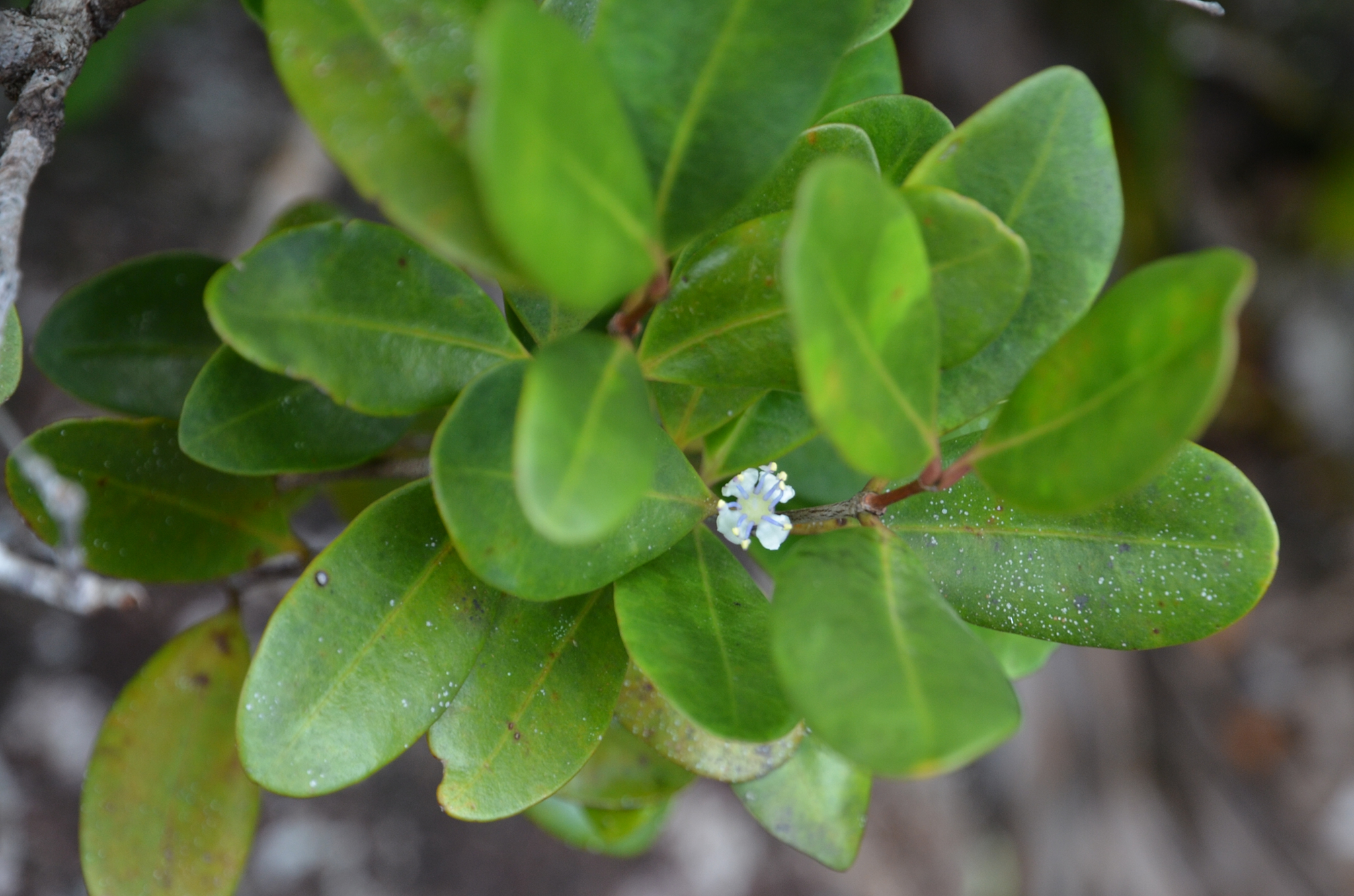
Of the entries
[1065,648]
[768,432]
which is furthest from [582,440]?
[1065,648]

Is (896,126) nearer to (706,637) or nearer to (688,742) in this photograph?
(706,637)

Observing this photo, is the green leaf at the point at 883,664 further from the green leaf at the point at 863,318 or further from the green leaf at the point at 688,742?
the green leaf at the point at 688,742

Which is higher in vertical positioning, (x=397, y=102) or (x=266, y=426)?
(x=397, y=102)

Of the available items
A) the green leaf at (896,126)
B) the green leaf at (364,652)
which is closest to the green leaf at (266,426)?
the green leaf at (364,652)

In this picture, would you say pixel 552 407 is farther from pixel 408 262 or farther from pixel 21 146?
pixel 21 146

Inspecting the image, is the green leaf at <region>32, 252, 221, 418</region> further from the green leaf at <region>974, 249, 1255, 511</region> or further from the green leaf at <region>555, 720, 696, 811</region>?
the green leaf at <region>974, 249, 1255, 511</region>

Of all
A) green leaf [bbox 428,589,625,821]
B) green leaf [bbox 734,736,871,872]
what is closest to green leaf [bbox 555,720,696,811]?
green leaf [bbox 734,736,871,872]

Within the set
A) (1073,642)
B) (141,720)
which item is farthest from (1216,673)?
(141,720)
